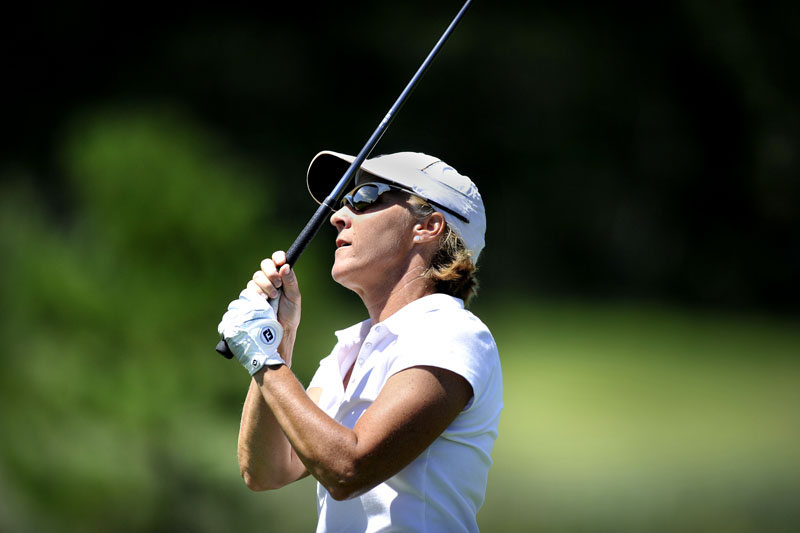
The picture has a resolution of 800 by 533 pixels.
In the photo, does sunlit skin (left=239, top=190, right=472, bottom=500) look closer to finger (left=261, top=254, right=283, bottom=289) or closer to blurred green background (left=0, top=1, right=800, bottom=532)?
finger (left=261, top=254, right=283, bottom=289)

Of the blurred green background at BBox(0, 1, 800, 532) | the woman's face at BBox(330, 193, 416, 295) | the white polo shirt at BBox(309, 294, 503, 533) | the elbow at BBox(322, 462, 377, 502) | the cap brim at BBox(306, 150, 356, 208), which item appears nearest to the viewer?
the elbow at BBox(322, 462, 377, 502)

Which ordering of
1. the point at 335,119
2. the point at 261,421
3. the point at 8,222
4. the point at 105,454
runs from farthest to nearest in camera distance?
the point at 335,119 → the point at 8,222 → the point at 105,454 → the point at 261,421

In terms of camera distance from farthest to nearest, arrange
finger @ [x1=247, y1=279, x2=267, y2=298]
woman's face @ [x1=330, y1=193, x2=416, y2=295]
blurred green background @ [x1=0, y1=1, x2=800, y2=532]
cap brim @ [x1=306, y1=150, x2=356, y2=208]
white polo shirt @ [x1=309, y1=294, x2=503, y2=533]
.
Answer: blurred green background @ [x1=0, y1=1, x2=800, y2=532], cap brim @ [x1=306, y1=150, x2=356, y2=208], woman's face @ [x1=330, y1=193, x2=416, y2=295], finger @ [x1=247, y1=279, x2=267, y2=298], white polo shirt @ [x1=309, y1=294, x2=503, y2=533]

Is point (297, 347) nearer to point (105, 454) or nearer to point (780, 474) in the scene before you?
point (105, 454)

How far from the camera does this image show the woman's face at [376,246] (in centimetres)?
201

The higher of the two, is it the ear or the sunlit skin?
the ear

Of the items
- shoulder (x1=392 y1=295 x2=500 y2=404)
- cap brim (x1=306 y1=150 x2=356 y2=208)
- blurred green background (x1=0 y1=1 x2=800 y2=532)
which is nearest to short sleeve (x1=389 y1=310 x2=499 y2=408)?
shoulder (x1=392 y1=295 x2=500 y2=404)

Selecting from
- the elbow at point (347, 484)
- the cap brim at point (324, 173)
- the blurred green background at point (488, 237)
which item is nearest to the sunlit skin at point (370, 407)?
the elbow at point (347, 484)

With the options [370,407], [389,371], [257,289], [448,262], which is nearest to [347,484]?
[370,407]

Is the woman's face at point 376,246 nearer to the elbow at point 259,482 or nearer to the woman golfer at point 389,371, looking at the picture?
the woman golfer at point 389,371

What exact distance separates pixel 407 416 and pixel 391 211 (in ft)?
1.62

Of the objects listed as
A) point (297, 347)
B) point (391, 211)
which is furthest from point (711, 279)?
point (391, 211)

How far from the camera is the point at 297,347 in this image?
6441mm

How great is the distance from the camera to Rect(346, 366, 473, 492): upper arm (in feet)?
5.51
